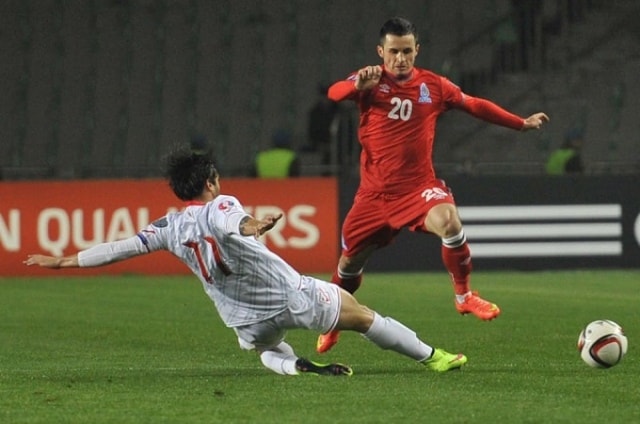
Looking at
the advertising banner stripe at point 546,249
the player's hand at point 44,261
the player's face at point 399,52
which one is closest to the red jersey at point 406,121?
the player's face at point 399,52

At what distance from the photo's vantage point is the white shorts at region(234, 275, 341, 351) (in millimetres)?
7703

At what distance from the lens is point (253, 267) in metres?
7.64

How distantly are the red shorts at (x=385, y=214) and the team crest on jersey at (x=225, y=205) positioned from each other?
2.42m

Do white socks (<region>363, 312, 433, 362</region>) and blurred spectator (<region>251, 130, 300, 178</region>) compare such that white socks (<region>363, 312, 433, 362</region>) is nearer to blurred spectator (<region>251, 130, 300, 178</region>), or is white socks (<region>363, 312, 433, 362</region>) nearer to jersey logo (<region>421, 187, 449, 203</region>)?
jersey logo (<region>421, 187, 449, 203</region>)

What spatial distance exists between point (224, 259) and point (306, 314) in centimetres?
53

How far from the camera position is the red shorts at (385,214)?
9.70 m

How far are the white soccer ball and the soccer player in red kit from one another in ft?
4.74

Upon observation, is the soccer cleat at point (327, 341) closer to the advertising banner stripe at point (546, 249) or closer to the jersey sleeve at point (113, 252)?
the jersey sleeve at point (113, 252)

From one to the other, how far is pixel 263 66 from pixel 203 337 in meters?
13.1

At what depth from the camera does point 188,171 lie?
296 inches

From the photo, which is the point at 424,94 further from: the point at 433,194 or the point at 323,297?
the point at 323,297

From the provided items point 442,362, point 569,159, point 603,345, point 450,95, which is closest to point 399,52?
point 450,95

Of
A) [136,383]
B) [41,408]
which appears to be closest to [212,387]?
[136,383]

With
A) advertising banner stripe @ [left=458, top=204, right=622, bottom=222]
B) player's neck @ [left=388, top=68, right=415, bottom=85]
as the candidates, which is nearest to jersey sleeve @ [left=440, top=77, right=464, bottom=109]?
player's neck @ [left=388, top=68, right=415, bottom=85]
